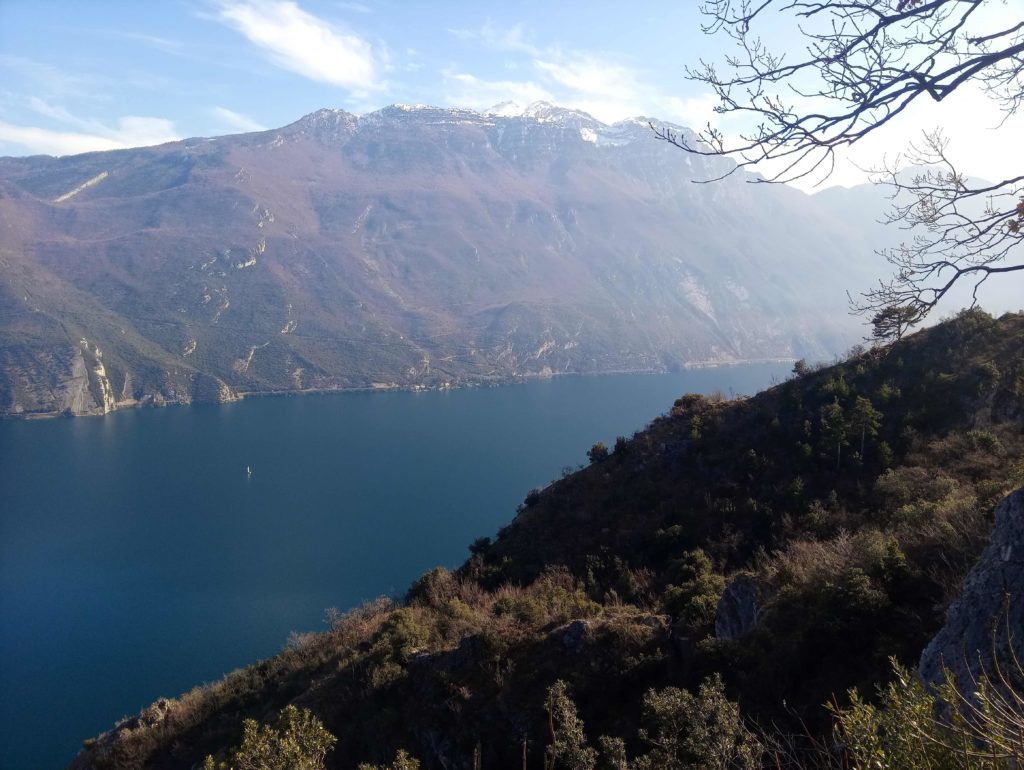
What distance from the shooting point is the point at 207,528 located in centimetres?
4325

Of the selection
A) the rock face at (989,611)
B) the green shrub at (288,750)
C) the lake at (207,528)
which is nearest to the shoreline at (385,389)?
the lake at (207,528)

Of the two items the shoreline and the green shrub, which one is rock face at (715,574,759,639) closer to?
the green shrub

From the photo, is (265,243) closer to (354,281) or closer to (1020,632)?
(354,281)

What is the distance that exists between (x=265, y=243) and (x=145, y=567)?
140m

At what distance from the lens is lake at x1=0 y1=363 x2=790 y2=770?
26.6 meters

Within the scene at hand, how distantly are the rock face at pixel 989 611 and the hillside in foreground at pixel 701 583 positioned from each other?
0.61 meters

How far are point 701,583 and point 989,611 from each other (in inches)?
301

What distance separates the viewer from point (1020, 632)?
166 inches

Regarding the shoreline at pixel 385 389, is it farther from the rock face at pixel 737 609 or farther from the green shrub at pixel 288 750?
the green shrub at pixel 288 750

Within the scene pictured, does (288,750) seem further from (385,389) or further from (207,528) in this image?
(385,389)

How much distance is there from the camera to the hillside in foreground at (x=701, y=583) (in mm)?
7598

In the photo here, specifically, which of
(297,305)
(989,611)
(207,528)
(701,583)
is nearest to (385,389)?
(297,305)

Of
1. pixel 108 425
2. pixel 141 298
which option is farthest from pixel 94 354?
pixel 141 298

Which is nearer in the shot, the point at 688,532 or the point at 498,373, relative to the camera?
the point at 688,532
